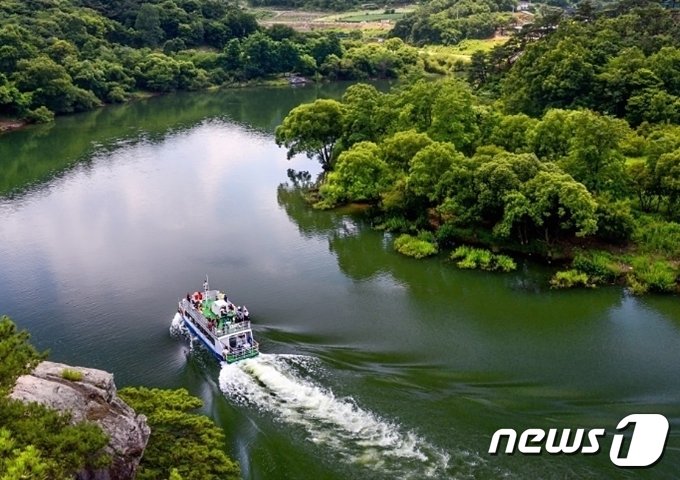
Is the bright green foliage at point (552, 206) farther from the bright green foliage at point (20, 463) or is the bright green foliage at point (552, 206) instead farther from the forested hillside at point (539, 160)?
the bright green foliage at point (20, 463)

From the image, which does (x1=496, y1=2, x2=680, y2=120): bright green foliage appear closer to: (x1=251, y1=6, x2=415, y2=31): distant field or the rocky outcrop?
the rocky outcrop

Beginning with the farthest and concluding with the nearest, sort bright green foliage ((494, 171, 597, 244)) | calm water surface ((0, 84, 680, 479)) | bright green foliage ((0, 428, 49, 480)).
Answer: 1. bright green foliage ((494, 171, 597, 244))
2. calm water surface ((0, 84, 680, 479))
3. bright green foliage ((0, 428, 49, 480))

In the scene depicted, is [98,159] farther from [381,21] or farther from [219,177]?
[381,21]

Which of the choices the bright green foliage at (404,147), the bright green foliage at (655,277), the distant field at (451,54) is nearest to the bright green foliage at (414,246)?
the bright green foliage at (404,147)

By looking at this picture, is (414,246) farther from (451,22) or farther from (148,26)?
(451,22)

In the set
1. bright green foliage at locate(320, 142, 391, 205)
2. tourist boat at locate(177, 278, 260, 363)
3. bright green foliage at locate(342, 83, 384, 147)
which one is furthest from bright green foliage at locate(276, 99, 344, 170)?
tourist boat at locate(177, 278, 260, 363)

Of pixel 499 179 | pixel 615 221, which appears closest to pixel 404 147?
pixel 499 179

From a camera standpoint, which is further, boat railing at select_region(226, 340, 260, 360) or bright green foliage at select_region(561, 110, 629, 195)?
bright green foliage at select_region(561, 110, 629, 195)
